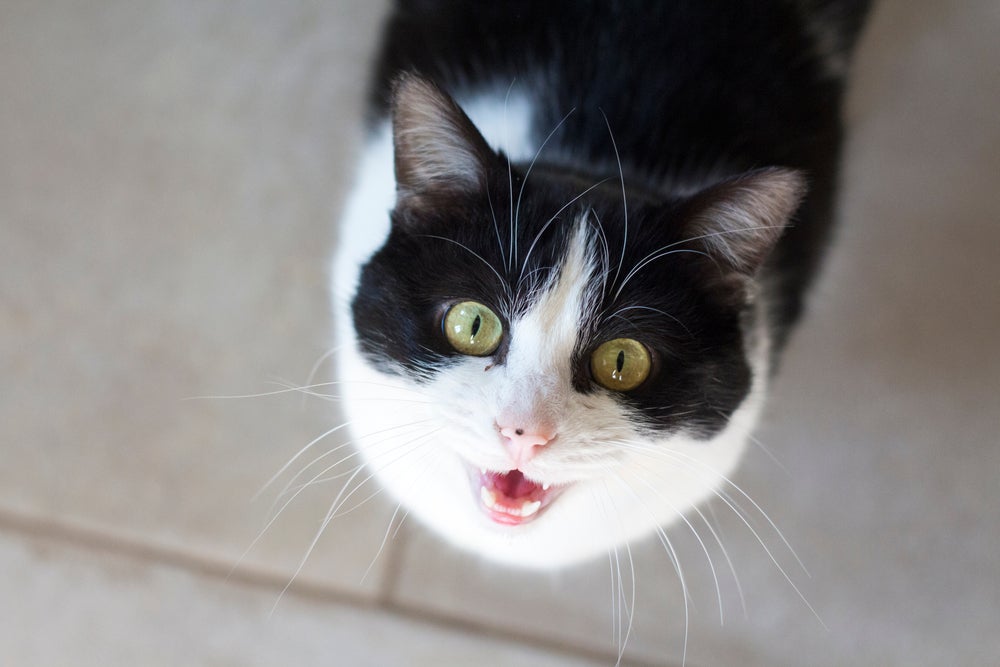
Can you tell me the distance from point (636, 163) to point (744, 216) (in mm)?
310

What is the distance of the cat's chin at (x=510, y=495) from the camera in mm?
845

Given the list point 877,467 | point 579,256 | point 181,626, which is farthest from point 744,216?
point 181,626

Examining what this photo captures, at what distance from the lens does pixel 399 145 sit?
82 centimetres

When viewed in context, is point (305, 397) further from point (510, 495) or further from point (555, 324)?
point (555, 324)

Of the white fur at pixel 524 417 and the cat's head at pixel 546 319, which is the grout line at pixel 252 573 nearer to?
the white fur at pixel 524 417

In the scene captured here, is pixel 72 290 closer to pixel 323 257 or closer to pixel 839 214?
pixel 323 257

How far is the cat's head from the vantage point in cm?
74

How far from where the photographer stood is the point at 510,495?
Answer: 2.81ft

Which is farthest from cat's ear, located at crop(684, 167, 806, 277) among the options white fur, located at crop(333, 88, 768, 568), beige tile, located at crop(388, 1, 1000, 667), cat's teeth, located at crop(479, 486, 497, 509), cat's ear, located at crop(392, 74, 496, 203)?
beige tile, located at crop(388, 1, 1000, 667)

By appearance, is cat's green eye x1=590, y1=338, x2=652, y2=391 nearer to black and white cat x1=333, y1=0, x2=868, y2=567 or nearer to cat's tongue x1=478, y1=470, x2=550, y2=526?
black and white cat x1=333, y1=0, x2=868, y2=567

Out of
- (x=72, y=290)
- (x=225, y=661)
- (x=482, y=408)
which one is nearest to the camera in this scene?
(x=482, y=408)

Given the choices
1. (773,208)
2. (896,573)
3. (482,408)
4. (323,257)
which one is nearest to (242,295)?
(323,257)

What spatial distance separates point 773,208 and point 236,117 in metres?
1.04

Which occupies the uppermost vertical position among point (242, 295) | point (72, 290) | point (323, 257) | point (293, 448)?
point (323, 257)
